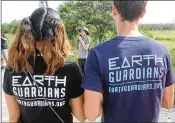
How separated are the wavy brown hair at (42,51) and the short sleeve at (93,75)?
19 centimetres

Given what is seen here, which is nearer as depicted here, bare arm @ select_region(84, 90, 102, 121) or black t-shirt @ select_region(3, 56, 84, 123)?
bare arm @ select_region(84, 90, 102, 121)

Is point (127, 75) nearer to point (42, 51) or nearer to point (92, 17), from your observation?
point (42, 51)

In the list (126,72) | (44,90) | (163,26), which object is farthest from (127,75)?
(163,26)

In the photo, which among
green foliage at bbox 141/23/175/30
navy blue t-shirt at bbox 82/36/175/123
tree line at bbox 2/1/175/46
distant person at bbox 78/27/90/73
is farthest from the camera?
tree line at bbox 2/1/175/46

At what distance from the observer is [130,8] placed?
1.66m

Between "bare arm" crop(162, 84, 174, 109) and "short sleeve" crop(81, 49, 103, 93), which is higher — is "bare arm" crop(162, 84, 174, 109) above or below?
below

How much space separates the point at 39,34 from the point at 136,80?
22.7 inches

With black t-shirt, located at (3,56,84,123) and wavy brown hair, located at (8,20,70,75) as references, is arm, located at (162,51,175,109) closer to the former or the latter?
black t-shirt, located at (3,56,84,123)

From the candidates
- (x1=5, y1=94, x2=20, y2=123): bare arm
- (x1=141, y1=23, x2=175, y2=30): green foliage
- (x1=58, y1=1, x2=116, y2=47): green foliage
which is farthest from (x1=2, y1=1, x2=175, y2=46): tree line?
(x1=5, y1=94, x2=20, y2=123): bare arm

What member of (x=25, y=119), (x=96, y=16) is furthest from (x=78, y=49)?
(x=25, y=119)

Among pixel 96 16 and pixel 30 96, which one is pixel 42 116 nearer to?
pixel 30 96

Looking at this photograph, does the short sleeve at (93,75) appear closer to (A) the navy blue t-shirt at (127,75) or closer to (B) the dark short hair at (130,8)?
(A) the navy blue t-shirt at (127,75)

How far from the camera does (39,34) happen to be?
5.82 feet

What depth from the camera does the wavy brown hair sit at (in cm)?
178
